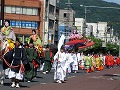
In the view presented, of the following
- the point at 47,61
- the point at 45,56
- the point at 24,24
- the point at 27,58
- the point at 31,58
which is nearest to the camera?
the point at 27,58

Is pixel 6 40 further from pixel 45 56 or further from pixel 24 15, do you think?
pixel 24 15

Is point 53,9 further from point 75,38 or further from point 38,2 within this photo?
point 75,38

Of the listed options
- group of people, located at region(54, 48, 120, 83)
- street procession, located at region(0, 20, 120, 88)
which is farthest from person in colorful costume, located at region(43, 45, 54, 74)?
group of people, located at region(54, 48, 120, 83)

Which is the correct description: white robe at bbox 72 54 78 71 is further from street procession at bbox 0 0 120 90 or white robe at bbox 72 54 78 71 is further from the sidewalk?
the sidewalk

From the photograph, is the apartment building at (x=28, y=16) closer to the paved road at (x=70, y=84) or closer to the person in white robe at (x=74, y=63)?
the person in white robe at (x=74, y=63)

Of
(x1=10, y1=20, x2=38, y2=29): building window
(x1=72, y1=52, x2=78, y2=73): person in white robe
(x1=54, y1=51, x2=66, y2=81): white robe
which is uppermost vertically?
(x1=10, y1=20, x2=38, y2=29): building window

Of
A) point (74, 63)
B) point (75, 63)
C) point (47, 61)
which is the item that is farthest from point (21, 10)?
point (47, 61)

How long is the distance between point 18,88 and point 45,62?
1283cm

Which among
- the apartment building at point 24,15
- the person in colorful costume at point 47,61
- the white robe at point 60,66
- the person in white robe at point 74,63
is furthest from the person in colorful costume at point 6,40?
the apartment building at point 24,15

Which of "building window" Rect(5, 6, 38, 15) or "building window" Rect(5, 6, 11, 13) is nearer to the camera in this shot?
"building window" Rect(5, 6, 11, 13)

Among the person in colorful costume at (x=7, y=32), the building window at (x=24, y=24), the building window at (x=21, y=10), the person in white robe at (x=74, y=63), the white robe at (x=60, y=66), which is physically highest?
the building window at (x=21, y=10)

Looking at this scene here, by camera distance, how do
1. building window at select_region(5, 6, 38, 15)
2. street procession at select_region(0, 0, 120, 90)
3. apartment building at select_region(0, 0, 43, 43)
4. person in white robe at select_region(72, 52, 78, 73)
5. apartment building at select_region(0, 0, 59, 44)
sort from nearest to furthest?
street procession at select_region(0, 0, 120, 90)
person in white robe at select_region(72, 52, 78, 73)
apartment building at select_region(0, 0, 59, 44)
apartment building at select_region(0, 0, 43, 43)
building window at select_region(5, 6, 38, 15)

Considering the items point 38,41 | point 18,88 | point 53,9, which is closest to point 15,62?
point 18,88

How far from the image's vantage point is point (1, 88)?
16.9 m
